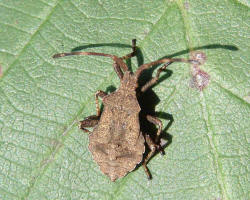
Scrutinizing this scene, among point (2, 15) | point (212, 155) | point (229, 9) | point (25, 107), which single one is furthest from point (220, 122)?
point (2, 15)

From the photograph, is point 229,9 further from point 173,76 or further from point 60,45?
point 60,45

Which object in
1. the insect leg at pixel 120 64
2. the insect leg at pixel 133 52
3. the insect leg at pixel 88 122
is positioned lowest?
the insect leg at pixel 88 122

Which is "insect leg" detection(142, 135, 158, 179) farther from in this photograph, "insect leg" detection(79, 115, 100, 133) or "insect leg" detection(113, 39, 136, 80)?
"insect leg" detection(113, 39, 136, 80)

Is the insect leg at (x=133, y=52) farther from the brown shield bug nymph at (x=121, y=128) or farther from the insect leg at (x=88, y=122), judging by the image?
the insect leg at (x=88, y=122)

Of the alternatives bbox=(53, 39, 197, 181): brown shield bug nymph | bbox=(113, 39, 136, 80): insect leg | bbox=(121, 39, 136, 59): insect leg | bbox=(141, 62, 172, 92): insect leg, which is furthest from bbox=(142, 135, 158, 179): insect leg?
bbox=(121, 39, 136, 59): insect leg

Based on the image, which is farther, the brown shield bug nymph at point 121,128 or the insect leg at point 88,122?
the insect leg at point 88,122

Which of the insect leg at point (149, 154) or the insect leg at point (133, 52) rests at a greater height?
the insect leg at point (133, 52)

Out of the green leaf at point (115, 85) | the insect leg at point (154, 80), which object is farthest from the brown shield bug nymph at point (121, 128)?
the green leaf at point (115, 85)
